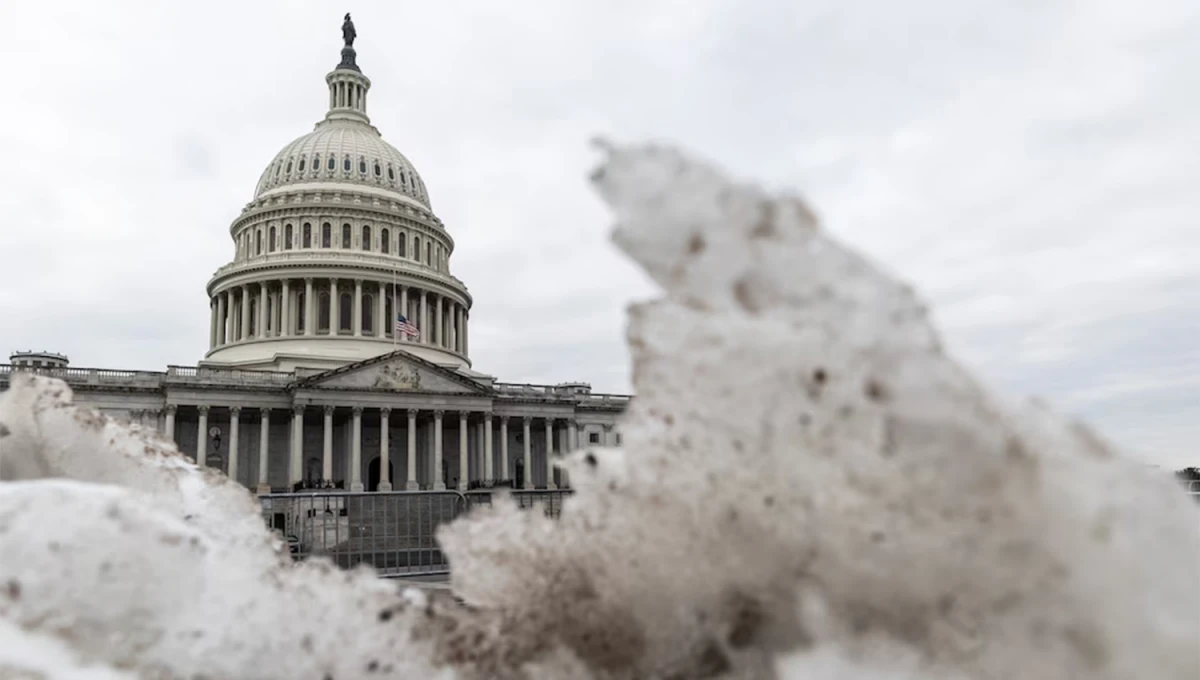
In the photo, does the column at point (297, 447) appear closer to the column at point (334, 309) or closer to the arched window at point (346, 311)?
the column at point (334, 309)

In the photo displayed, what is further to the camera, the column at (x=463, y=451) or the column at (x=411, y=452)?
the column at (x=463, y=451)

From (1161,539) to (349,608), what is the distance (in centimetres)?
173

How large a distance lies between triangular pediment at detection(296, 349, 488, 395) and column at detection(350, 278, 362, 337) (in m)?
8.68

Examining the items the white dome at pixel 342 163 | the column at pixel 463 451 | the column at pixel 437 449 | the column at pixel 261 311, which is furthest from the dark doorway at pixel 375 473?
the white dome at pixel 342 163

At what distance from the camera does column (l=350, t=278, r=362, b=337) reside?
57531 millimetres

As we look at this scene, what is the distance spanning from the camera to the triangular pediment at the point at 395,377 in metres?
48.0

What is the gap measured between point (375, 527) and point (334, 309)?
138 ft

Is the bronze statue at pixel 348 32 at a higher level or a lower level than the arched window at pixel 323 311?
higher

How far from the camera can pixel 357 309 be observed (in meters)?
57.8

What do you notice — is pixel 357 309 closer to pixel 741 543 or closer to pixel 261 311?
pixel 261 311

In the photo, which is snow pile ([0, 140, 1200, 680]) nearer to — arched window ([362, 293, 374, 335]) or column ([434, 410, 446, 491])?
column ([434, 410, 446, 491])

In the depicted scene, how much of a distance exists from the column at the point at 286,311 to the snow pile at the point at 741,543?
57.7 meters

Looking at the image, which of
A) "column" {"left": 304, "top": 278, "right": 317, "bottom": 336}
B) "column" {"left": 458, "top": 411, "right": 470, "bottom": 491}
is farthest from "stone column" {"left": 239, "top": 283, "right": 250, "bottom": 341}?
"column" {"left": 458, "top": 411, "right": 470, "bottom": 491}

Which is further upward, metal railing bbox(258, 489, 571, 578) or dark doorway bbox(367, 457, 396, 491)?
dark doorway bbox(367, 457, 396, 491)
